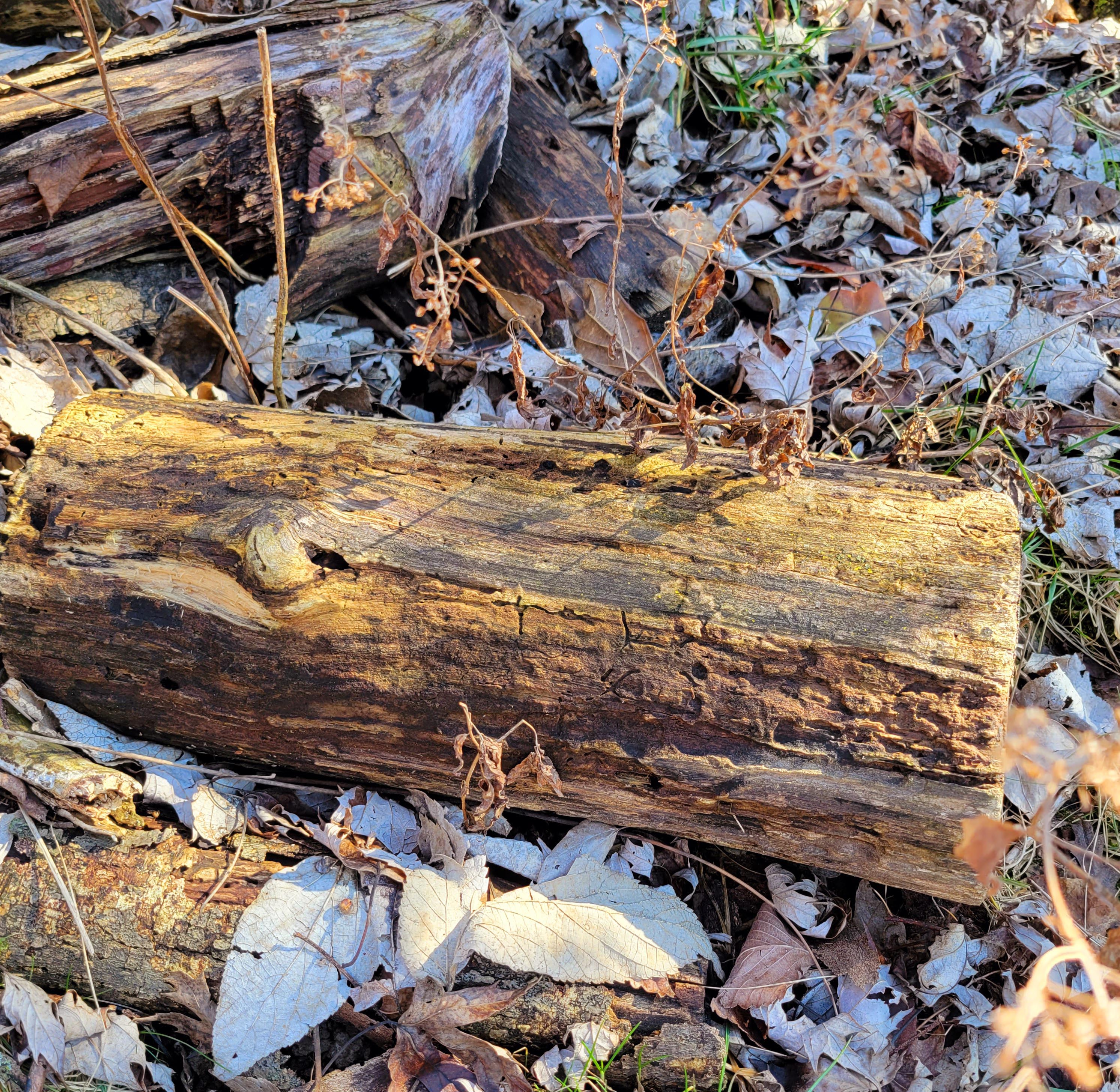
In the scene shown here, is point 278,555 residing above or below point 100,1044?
above

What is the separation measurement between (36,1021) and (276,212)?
2.04 metres

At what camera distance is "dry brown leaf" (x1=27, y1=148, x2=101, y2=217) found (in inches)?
101

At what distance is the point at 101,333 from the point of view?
2.79 metres

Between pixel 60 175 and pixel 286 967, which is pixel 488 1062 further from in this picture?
pixel 60 175

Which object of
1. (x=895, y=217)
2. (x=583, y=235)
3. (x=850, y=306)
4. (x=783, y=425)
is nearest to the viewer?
(x=783, y=425)

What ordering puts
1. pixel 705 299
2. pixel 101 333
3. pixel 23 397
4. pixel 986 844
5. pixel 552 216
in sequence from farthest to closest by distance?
pixel 552 216, pixel 101 333, pixel 23 397, pixel 705 299, pixel 986 844

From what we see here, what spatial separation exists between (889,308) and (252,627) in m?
2.50

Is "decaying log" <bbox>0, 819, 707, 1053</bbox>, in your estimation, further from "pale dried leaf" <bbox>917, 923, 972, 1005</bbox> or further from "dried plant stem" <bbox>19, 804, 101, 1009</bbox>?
"pale dried leaf" <bbox>917, 923, 972, 1005</bbox>

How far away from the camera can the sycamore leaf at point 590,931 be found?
1973 mm

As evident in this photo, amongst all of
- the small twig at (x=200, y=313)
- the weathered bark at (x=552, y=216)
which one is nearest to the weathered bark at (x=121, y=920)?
the small twig at (x=200, y=313)

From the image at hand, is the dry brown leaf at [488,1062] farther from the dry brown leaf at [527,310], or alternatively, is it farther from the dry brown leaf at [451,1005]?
the dry brown leaf at [527,310]

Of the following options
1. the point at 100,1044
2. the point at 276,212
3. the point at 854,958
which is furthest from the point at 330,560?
the point at 854,958

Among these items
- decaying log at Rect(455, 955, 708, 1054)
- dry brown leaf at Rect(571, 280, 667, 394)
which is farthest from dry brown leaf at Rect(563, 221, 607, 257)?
decaying log at Rect(455, 955, 708, 1054)

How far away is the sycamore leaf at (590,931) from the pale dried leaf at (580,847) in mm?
54
